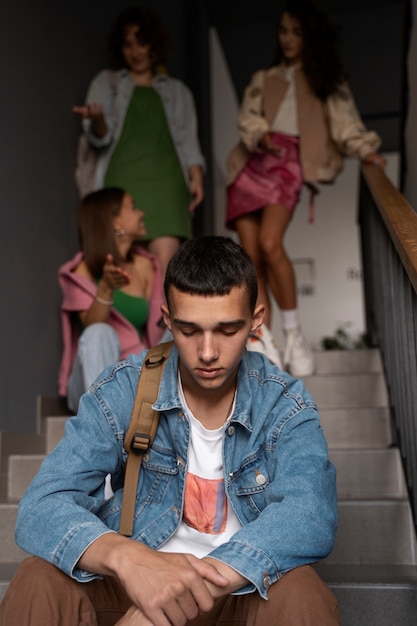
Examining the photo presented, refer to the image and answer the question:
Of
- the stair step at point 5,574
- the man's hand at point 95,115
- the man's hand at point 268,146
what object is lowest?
the stair step at point 5,574

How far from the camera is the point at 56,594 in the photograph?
1.27 metres

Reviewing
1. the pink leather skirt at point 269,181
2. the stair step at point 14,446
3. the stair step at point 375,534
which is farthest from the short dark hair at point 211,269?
the pink leather skirt at point 269,181

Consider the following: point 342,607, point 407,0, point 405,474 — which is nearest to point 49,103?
point 407,0

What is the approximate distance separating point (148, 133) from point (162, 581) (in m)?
2.73

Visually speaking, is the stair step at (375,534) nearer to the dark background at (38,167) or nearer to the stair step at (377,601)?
the stair step at (377,601)

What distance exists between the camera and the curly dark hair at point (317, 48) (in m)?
3.31

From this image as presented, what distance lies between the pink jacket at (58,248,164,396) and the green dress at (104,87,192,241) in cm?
34

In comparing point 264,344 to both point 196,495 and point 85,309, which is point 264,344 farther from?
point 196,495

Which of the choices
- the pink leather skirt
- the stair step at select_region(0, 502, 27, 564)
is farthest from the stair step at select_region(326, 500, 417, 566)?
the pink leather skirt

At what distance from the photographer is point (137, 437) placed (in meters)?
1.48

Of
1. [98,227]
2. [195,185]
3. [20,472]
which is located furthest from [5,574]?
[195,185]

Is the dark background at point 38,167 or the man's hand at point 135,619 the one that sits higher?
the dark background at point 38,167

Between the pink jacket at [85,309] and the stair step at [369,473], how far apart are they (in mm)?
910

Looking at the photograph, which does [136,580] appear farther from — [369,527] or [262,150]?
[262,150]
